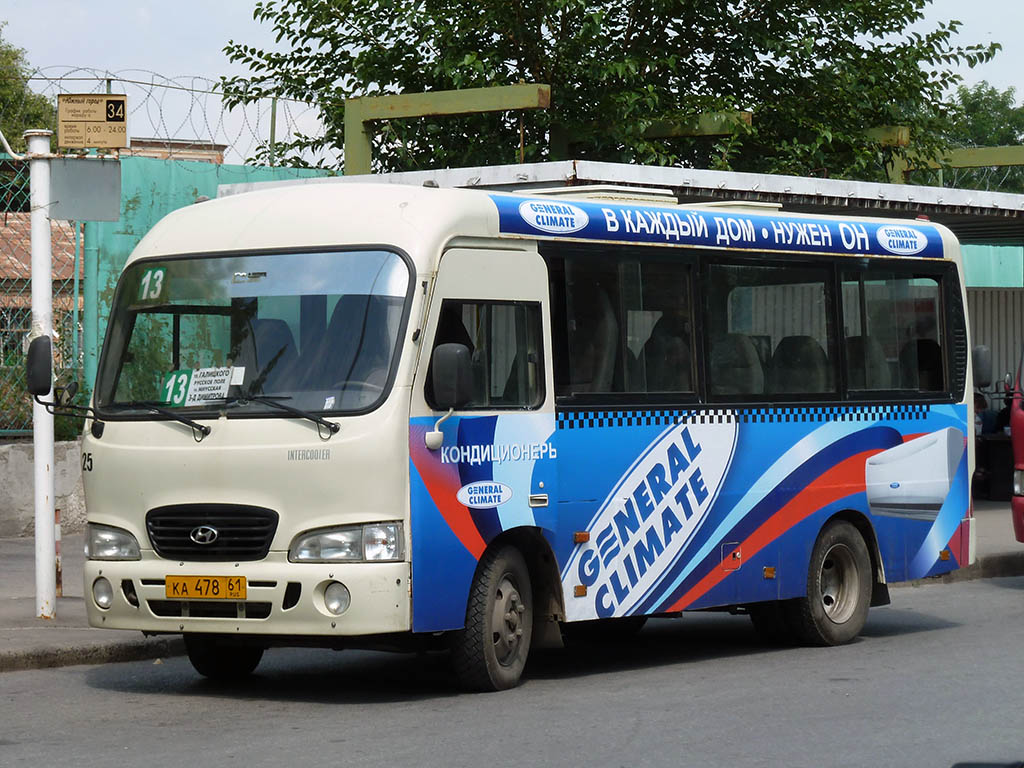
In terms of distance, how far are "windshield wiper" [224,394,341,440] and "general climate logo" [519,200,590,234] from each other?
1.78 metres

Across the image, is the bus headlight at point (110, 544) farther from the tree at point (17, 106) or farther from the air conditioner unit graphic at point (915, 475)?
the tree at point (17, 106)

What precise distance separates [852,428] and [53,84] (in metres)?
7.77

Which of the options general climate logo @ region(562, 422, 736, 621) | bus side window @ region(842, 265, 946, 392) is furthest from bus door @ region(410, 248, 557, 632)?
bus side window @ region(842, 265, 946, 392)

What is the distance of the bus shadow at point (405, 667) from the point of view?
10250 mm

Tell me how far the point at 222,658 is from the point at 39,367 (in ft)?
6.41

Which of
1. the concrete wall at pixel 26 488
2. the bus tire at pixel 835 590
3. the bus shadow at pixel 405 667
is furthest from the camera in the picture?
the concrete wall at pixel 26 488

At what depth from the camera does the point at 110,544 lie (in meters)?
10.0

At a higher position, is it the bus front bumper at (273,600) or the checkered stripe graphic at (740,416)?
the checkered stripe graphic at (740,416)

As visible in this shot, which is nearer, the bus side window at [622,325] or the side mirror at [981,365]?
the bus side window at [622,325]

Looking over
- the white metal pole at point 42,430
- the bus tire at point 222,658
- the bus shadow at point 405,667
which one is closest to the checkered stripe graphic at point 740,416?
the bus shadow at point 405,667

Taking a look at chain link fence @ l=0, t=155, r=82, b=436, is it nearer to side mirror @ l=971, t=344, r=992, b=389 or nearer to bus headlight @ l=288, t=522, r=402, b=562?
bus headlight @ l=288, t=522, r=402, b=562

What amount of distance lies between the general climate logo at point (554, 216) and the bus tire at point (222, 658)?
287 cm

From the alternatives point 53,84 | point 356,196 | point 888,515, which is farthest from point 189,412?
point 53,84

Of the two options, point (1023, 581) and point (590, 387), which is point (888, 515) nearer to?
point (590, 387)
